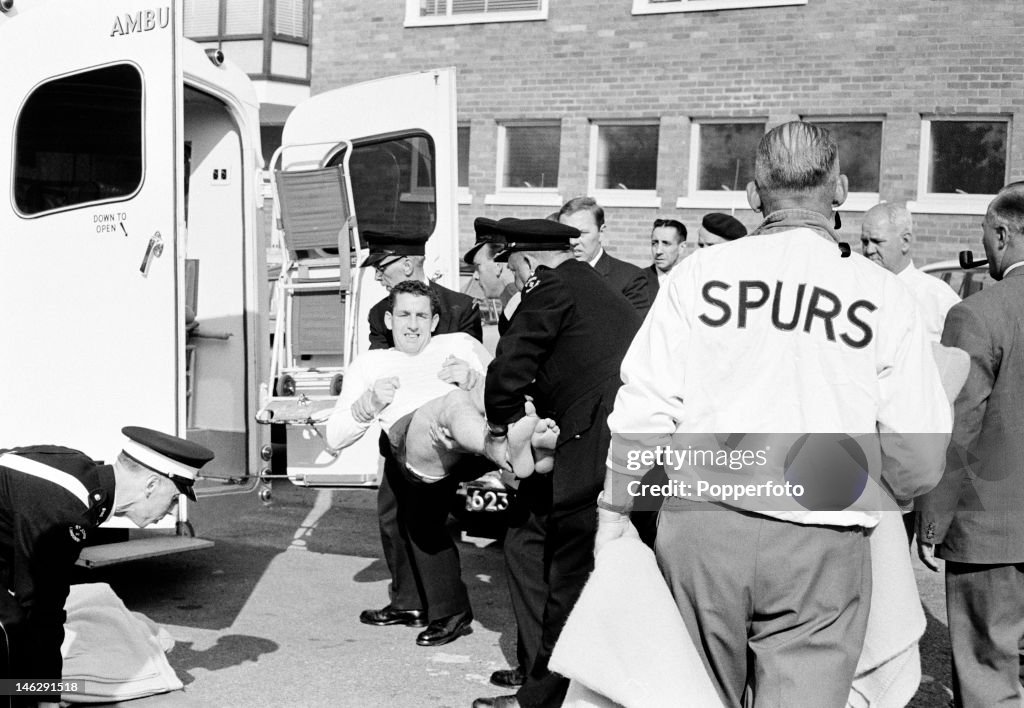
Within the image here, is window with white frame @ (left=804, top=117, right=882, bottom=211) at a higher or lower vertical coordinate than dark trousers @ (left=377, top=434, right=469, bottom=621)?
higher

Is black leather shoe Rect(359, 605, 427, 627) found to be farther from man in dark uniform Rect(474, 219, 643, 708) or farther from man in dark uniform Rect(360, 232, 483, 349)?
man in dark uniform Rect(474, 219, 643, 708)

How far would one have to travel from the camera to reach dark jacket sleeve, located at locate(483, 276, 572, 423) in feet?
13.9

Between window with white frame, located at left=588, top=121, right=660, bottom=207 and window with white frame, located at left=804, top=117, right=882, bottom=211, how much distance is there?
211 centimetres

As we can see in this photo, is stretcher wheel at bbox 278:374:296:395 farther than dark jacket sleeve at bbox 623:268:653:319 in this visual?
Yes

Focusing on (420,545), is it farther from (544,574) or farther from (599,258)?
(599,258)

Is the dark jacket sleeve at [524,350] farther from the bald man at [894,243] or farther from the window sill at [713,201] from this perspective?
the window sill at [713,201]

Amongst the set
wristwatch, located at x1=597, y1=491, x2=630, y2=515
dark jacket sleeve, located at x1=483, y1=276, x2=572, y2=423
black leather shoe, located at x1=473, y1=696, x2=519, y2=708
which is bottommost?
black leather shoe, located at x1=473, y1=696, x2=519, y2=708

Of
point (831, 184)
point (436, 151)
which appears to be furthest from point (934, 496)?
point (436, 151)

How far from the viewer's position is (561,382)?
4.32 m

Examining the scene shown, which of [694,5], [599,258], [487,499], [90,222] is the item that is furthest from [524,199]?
[90,222]

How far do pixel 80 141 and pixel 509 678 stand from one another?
341 centimetres

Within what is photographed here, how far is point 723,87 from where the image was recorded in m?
15.4

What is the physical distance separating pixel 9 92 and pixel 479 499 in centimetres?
319

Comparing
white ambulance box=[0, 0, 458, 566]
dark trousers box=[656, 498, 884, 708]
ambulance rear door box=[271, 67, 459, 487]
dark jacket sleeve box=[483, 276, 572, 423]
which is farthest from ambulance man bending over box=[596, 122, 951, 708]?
ambulance rear door box=[271, 67, 459, 487]
